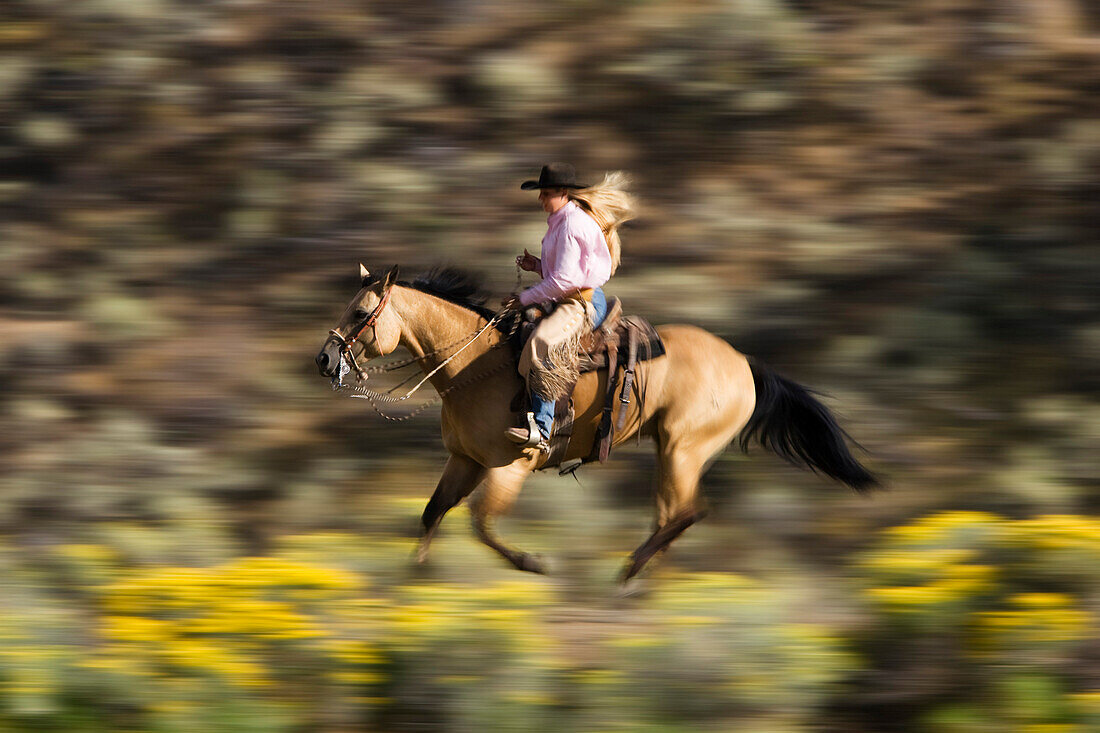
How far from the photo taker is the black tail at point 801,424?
615 centimetres

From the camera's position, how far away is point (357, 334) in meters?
5.29

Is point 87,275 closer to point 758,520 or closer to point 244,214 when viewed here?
point 244,214

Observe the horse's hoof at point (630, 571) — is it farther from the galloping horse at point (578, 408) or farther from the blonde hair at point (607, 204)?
the blonde hair at point (607, 204)

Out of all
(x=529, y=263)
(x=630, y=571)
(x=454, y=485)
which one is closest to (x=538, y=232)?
(x=529, y=263)

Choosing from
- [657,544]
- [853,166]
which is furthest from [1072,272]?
[657,544]

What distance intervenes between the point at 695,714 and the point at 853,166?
15.9 feet

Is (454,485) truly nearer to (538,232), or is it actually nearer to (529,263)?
(529,263)

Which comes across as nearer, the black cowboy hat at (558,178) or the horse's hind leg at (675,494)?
the black cowboy hat at (558,178)

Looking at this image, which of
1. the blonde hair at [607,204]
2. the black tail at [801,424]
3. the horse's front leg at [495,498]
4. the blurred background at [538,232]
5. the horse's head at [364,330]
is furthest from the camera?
the blurred background at [538,232]

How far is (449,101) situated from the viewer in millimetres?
8711

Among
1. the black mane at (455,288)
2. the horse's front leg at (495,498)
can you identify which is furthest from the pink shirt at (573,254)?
the horse's front leg at (495,498)

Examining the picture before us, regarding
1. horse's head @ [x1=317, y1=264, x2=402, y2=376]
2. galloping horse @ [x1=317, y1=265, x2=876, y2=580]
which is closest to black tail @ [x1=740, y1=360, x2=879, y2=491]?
galloping horse @ [x1=317, y1=265, x2=876, y2=580]

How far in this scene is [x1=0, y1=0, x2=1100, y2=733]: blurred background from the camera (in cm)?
812

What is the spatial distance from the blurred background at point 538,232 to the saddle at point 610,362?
1.70 meters
